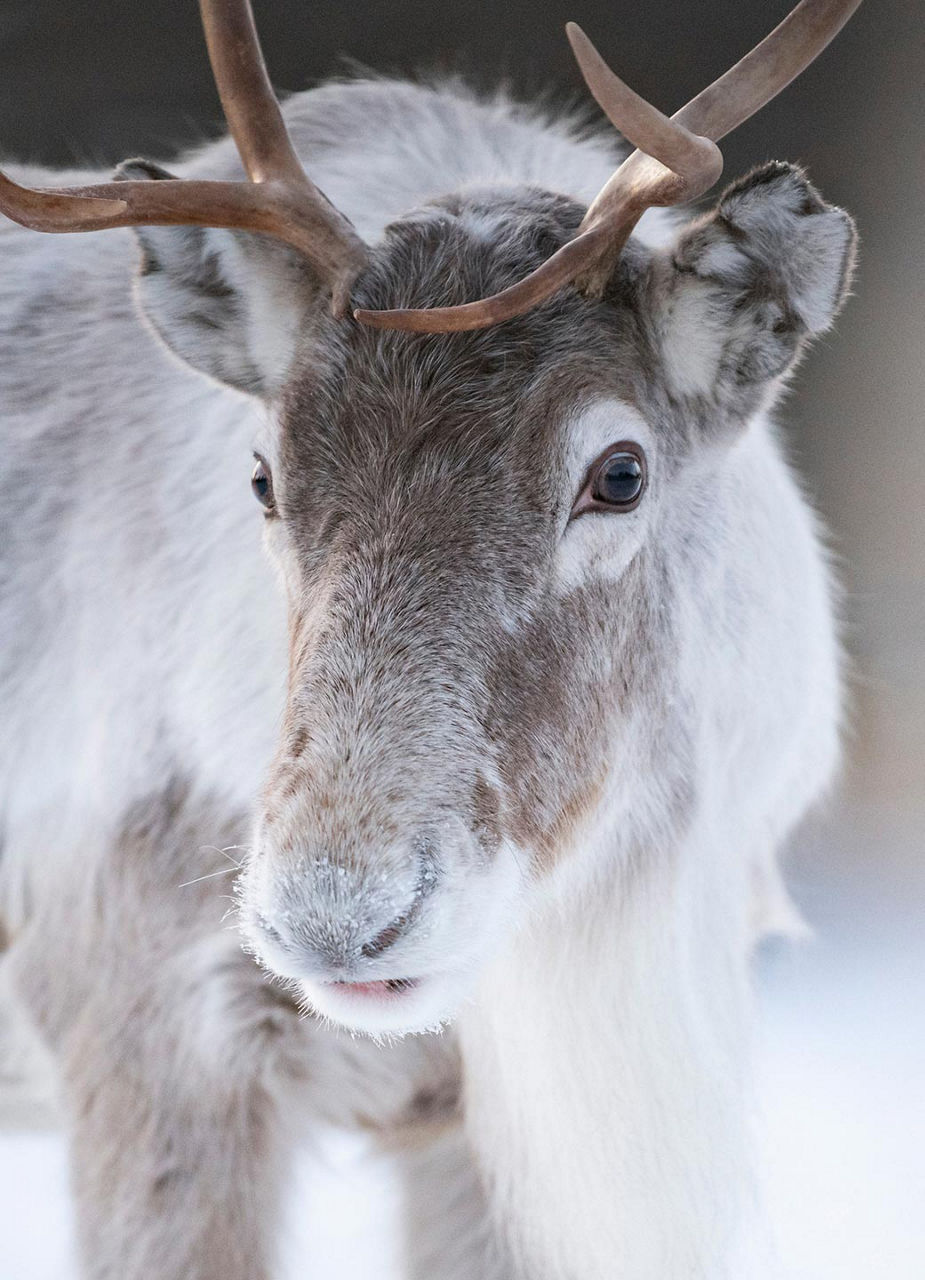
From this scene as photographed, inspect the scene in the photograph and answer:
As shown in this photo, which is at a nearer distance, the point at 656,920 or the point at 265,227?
the point at 265,227

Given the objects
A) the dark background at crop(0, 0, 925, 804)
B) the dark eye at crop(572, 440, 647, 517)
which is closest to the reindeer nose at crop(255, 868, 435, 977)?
the dark eye at crop(572, 440, 647, 517)

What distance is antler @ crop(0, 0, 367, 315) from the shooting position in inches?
37.2

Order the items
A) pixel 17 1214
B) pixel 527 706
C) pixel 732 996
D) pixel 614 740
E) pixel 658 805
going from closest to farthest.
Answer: pixel 527 706
pixel 614 740
pixel 658 805
pixel 732 996
pixel 17 1214

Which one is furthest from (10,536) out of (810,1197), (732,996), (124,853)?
(810,1197)

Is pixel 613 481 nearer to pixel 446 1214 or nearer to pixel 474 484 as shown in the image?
pixel 474 484

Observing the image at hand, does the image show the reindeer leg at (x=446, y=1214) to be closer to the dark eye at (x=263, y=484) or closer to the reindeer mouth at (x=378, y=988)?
the reindeer mouth at (x=378, y=988)

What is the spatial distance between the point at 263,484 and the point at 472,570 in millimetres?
232

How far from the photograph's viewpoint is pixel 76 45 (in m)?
1.54

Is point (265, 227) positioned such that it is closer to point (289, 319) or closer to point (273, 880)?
point (289, 319)

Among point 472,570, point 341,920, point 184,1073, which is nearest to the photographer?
point 341,920

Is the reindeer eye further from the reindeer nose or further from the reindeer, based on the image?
the reindeer nose

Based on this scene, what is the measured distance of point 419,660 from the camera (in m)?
0.86

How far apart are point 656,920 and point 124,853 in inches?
22.5

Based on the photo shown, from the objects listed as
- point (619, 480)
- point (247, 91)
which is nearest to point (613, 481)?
point (619, 480)
